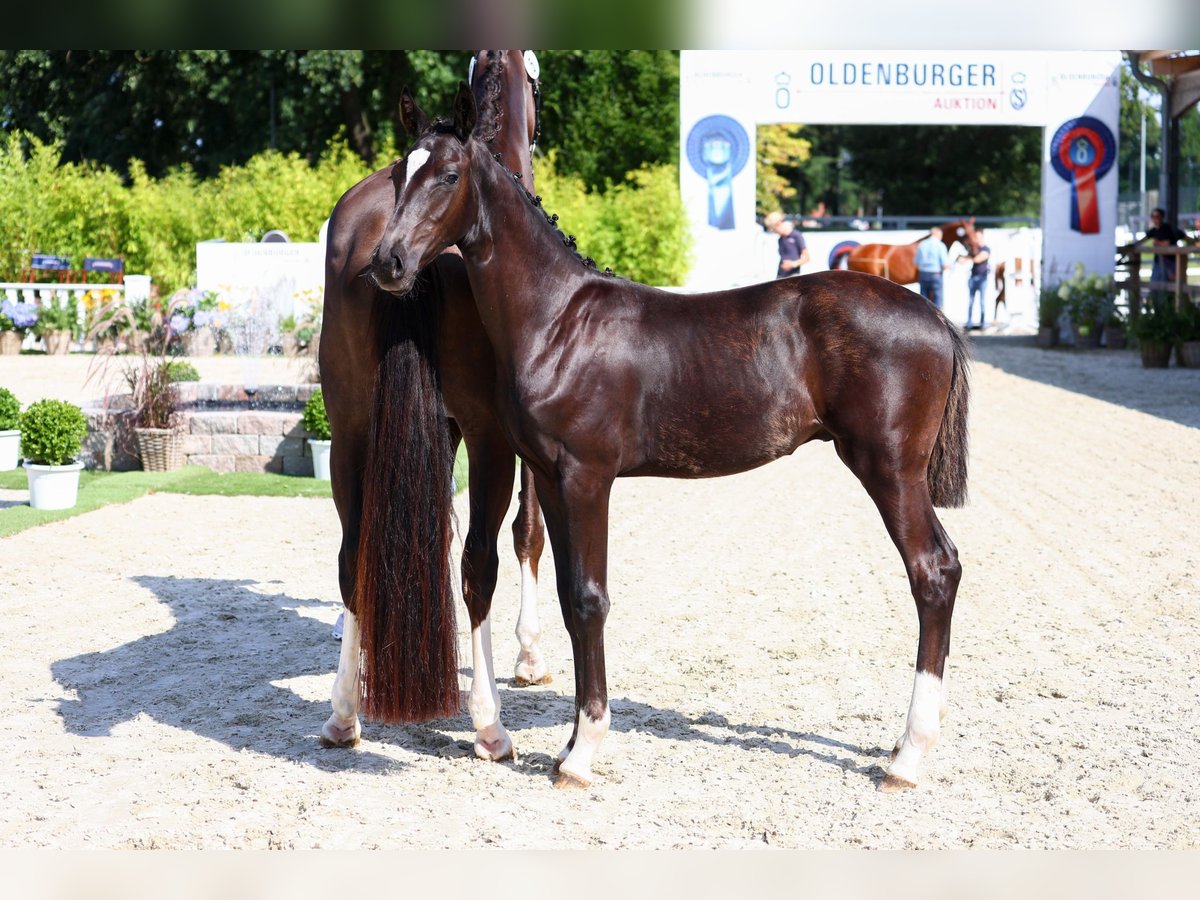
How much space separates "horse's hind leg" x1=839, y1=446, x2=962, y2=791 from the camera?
4066 millimetres

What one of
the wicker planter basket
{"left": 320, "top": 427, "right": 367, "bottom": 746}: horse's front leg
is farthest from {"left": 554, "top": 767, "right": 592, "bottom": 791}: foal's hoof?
the wicker planter basket

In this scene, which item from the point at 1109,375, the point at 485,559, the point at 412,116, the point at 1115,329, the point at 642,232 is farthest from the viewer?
the point at 642,232

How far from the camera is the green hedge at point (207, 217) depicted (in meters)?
22.2

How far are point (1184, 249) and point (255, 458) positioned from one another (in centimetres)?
1458

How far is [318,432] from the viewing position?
33.5ft

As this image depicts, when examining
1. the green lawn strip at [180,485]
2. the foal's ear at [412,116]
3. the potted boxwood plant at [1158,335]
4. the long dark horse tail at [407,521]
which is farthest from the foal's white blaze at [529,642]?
the potted boxwood plant at [1158,335]

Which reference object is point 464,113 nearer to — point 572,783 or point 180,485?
point 572,783

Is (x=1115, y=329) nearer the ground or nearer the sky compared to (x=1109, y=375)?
nearer the sky

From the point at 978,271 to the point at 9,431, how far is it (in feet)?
61.3

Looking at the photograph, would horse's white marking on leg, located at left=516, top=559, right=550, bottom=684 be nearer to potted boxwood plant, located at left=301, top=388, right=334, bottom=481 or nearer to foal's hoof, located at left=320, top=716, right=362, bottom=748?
foal's hoof, located at left=320, top=716, right=362, bottom=748

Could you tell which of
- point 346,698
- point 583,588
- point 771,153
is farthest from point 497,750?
point 771,153

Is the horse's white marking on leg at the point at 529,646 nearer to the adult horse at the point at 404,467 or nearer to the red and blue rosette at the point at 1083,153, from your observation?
the adult horse at the point at 404,467

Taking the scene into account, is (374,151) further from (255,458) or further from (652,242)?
(255,458)

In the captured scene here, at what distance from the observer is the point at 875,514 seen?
9.02 m
